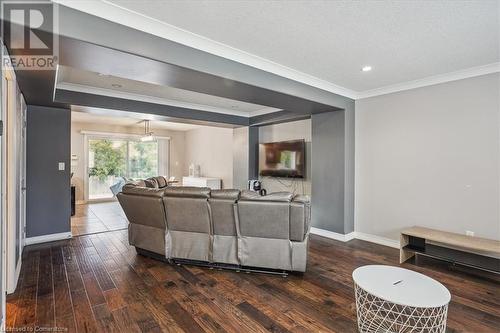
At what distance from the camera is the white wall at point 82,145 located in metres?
8.10

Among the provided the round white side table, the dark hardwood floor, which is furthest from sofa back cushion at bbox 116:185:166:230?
the round white side table

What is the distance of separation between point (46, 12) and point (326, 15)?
211cm

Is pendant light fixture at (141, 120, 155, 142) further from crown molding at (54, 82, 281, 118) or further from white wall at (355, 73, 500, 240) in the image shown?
white wall at (355, 73, 500, 240)

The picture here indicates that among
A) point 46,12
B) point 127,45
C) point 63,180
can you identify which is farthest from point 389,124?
point 63,180

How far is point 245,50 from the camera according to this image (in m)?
2.82

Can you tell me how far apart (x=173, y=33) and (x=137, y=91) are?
2.37 m

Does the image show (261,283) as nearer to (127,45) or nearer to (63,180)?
(127,45)

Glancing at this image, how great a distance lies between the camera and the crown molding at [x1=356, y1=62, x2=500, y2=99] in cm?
319

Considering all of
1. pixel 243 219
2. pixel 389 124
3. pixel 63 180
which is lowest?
pixel 243 219

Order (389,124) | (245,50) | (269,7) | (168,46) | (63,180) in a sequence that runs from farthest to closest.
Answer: (63,180) < (389,124) < (245,50) < (168,46) < (269,7)

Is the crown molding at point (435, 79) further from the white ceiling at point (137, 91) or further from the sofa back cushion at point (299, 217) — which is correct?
the sofa back cushion at point (299, 217)

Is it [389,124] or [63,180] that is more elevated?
[389,124]

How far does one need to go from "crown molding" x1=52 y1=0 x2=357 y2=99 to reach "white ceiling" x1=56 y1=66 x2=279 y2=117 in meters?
1.66

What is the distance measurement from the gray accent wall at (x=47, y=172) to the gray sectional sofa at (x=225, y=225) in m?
1.81
